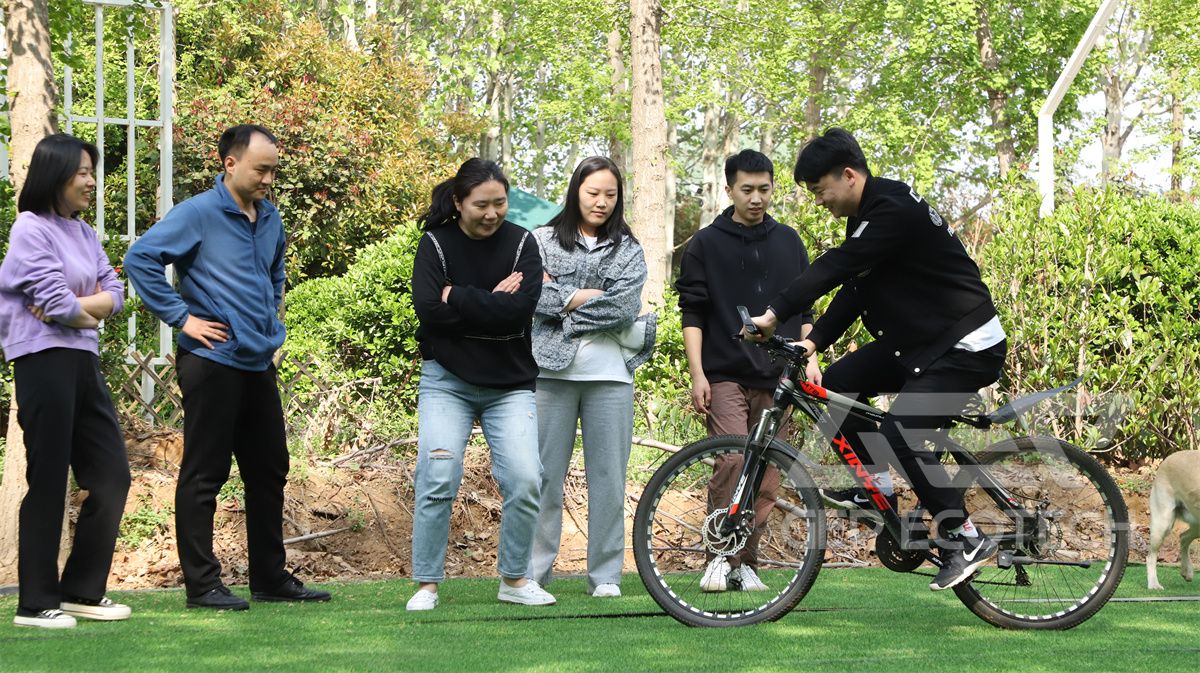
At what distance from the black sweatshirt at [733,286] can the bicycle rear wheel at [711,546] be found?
1.06 metres

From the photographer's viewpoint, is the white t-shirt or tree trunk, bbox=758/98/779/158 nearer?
the white t-shirt

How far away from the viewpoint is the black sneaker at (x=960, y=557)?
534 centimetres

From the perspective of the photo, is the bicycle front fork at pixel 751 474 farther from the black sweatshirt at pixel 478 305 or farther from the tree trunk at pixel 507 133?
the tree trunk at pixel 507 133

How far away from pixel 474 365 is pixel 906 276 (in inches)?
74.2

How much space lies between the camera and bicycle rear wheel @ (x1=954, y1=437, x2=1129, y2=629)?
215 inches

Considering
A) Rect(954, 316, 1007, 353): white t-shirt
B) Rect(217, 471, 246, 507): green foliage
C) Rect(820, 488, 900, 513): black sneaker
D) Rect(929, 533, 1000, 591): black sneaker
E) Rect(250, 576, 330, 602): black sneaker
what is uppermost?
Rect(954, 316, 1007, 353): white t-shirt

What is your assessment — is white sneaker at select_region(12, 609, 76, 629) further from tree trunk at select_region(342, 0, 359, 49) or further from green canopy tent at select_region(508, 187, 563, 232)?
tree trunk at select_region(342, 0, 359, 49)

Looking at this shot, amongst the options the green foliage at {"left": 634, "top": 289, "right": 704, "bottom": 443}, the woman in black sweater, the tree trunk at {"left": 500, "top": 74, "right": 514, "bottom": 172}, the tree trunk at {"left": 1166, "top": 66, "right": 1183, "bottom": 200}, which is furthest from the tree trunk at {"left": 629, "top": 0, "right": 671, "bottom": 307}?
the tree trunk at {"left": 1166, "top": 66, "right": 1183, "bottom": 200}

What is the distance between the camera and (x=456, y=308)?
5895mm

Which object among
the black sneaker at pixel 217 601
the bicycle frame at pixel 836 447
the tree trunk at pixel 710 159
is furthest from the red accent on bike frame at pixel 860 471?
the tree trunk at pixel 710 159

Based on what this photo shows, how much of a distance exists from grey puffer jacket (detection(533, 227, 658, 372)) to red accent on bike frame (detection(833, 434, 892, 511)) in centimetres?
132

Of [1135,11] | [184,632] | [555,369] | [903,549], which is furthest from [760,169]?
[1135,11]

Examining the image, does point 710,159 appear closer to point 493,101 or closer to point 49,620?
point 493,101

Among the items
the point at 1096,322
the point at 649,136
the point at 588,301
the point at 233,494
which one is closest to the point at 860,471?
the point at 588,301
